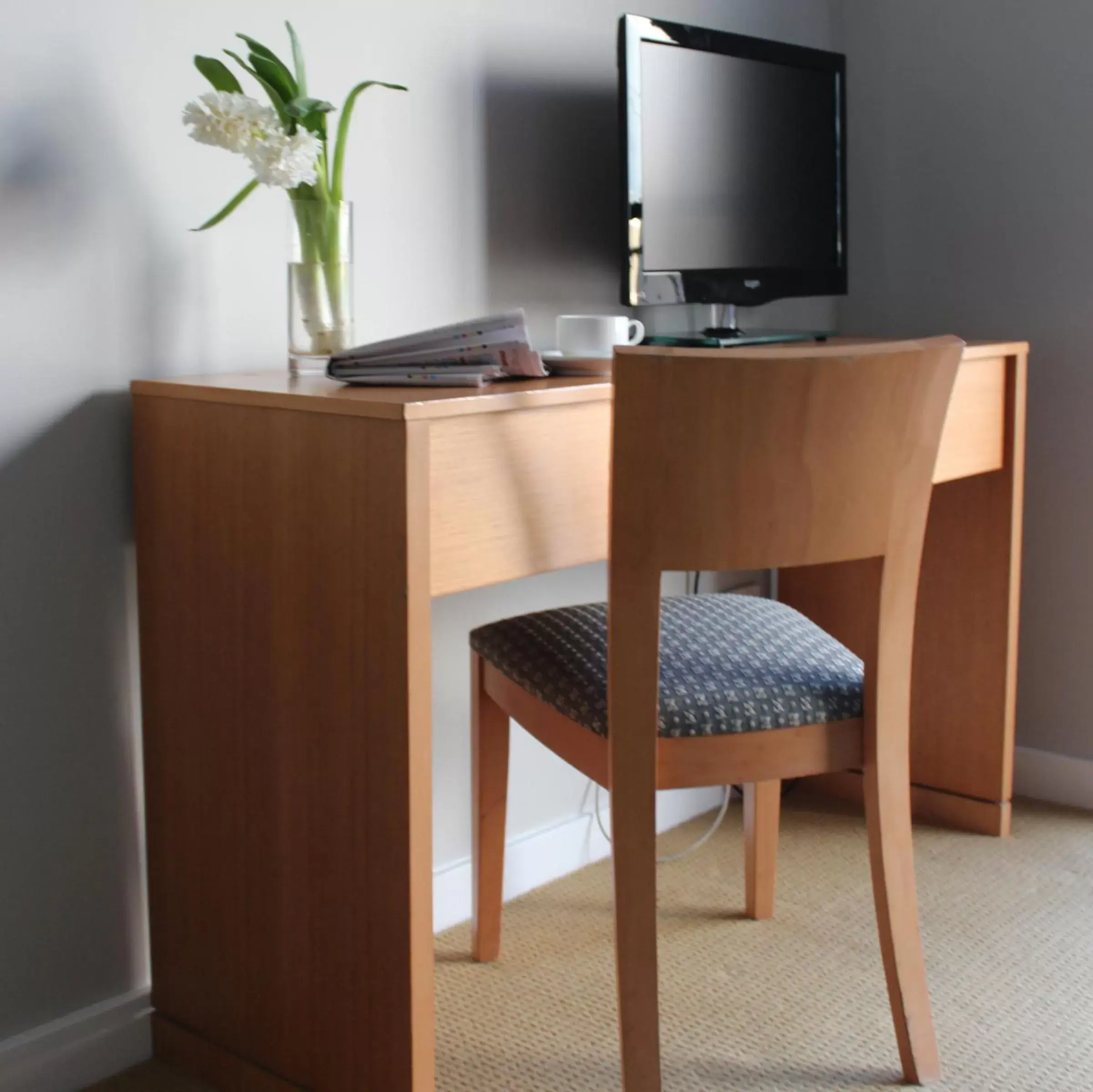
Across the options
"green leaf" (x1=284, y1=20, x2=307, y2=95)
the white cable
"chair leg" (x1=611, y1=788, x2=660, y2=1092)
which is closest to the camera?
"chair leg" (x1=611, y1=788, x2=660, y2=1092)

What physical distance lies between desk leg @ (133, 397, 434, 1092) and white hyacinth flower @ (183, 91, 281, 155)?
0.91 feet

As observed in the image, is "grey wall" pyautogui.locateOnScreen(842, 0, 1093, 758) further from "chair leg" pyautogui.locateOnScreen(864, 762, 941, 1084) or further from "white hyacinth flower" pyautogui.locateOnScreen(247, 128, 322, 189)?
"white hyacinth flower" pyautogui.locateOnScreen(247, 128, 322, 189)

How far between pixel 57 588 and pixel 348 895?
47 cm

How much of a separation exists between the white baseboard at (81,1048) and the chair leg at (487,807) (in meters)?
0.44

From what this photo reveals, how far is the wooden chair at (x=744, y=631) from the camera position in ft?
4.41

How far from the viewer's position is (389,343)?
1.46 meters

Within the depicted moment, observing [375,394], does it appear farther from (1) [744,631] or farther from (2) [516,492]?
(1) [744,631]

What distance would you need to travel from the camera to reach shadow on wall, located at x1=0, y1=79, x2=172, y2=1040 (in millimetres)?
1479

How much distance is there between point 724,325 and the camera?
87.0 inches

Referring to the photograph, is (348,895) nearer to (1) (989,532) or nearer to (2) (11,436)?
(2) (11,436)

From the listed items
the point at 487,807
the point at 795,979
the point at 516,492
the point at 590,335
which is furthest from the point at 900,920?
the point at 590,335

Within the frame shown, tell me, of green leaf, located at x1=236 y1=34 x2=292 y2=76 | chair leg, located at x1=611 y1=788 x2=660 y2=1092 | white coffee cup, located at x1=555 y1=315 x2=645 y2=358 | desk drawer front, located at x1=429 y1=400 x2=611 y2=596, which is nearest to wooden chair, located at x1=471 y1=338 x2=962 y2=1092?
chair leg, located at x1=611 y1=788 x2=660 y2=1092

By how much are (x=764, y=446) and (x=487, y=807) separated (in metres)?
0.71

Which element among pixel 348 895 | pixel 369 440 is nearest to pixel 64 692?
pixel 348 895
